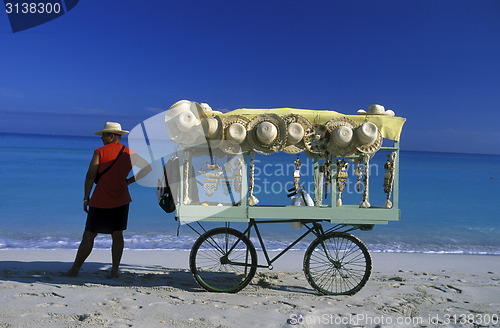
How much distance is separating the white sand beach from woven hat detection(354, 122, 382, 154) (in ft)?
5.09

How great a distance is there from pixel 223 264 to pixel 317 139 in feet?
5.65

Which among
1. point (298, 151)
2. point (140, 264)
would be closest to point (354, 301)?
point (298, 151)

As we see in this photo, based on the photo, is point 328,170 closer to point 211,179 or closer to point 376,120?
point 376,120

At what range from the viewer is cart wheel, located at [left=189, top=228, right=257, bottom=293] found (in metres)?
4.73

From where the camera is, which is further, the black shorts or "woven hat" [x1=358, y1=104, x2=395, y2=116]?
the black shorts

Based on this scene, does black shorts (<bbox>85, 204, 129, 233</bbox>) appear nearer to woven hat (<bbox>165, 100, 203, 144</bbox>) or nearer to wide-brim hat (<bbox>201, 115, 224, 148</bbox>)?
woven hat (<bbox>165, 100, 203, 144</bbox>)

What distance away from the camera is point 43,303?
4254 mm

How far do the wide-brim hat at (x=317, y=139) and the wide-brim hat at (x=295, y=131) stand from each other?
0.05m

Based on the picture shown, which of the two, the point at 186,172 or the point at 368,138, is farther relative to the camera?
the point at 186,172

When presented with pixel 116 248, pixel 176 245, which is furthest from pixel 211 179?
pixel 176 245

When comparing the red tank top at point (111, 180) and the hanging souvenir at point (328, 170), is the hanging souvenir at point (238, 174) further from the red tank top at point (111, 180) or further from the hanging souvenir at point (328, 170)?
the red tank top at point (111, 180)

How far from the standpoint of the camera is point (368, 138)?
4578mm

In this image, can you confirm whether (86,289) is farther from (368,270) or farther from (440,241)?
(440,241)

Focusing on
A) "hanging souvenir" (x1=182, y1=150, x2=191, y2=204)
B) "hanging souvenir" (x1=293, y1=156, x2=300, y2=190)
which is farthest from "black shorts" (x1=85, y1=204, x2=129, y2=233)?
"hanging souvenir" (x1=293, y1=156, x2=300, y2=190)
